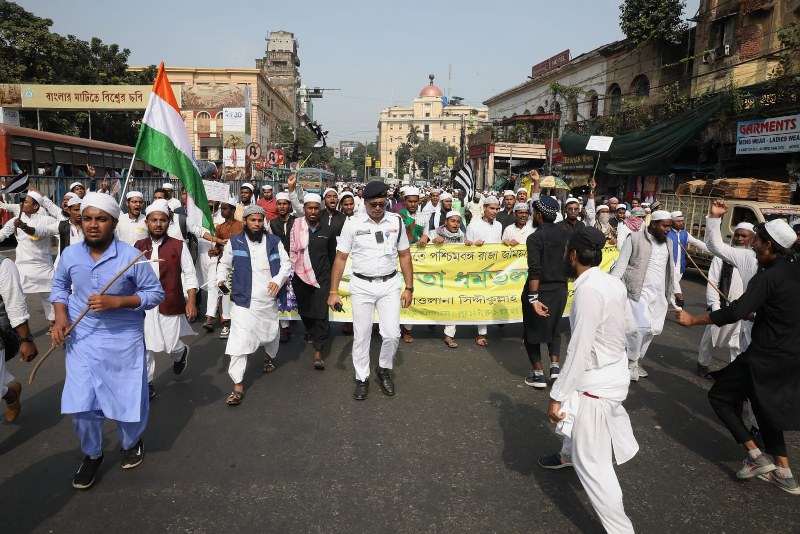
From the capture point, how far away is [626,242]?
18.1 feet

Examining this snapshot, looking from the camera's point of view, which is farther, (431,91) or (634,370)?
(431,91)

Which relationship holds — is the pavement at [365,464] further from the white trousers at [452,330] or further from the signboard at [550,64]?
the signboard at [550,64]

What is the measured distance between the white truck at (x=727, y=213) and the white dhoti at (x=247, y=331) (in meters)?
8.97

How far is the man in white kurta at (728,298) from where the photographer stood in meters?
5.24

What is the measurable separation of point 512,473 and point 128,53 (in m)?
39.4

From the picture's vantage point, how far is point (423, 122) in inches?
5404

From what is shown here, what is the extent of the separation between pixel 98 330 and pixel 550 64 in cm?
4220

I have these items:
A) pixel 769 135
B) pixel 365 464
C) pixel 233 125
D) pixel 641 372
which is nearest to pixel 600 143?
pixel 769 135

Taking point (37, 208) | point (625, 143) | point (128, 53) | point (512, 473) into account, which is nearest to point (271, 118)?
point (128, 53)

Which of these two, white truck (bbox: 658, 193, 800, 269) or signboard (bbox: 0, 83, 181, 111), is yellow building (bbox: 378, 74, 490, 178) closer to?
signboard (bbox: 0, 83, 181, 111)

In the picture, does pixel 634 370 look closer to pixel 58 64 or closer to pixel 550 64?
pixel 58 64

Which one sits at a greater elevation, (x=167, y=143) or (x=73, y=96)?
(x=73, y=96)

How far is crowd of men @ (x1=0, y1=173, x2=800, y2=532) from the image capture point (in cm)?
282

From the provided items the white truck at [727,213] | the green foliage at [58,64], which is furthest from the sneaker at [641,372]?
the green foliage at [58,64]
